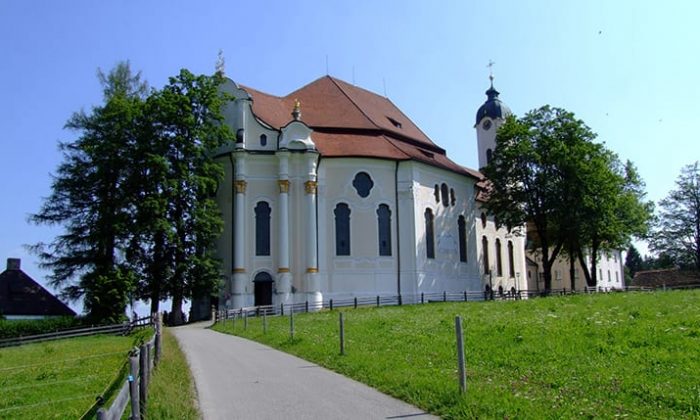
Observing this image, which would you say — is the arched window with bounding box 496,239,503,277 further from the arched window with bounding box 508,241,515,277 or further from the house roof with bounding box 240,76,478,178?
the house roof with bounding box 240,76,478,178

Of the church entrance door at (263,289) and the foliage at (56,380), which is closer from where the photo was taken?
the foliage at (56,380)

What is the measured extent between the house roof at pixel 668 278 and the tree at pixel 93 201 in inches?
2107

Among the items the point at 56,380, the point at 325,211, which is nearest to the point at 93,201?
the point at 325,211

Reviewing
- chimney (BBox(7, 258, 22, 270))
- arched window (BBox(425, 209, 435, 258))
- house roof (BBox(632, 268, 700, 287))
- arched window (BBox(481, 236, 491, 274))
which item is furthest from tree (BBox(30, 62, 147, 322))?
house roof (BBox(632, 268, 700, 287))

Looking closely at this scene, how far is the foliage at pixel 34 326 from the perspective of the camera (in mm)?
33219

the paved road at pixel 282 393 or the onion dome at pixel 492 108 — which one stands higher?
the onion dome at pixel 492 108

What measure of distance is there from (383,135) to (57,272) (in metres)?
23.7

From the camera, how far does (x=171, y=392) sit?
10555mm

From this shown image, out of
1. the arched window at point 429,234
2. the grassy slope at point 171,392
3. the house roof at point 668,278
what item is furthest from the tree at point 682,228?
the grassy slope at point 171,392

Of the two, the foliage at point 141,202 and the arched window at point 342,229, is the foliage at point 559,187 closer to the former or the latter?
the arched window at point 342,229

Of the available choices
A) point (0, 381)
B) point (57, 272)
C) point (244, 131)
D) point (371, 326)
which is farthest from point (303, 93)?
point (0, 381)

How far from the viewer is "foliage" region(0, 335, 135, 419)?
11.5 meters

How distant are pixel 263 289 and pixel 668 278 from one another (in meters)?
59.6

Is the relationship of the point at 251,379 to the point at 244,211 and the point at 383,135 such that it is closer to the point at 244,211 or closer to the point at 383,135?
the point at 244,211
